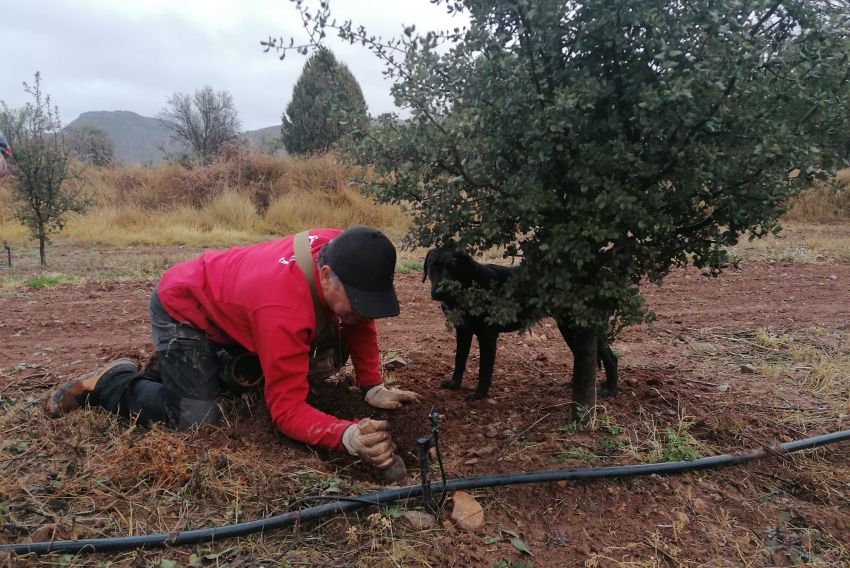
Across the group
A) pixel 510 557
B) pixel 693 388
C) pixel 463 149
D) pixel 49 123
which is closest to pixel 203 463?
pixel 510 557

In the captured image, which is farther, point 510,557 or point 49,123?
Answer: point 49,123

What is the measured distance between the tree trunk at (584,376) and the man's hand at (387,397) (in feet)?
3.04

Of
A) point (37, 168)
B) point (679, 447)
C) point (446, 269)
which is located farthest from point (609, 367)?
point (37, 168)

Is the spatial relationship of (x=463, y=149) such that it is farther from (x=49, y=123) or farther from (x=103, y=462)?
(x=49, y=123)

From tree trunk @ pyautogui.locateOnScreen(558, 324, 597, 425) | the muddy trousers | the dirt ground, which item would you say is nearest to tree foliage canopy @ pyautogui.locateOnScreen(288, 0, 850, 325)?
tree trunk @ pyautogui.locateOnScreen(558, 324, 597, 425)

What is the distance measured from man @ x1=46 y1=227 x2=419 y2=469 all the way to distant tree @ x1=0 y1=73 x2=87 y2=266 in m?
8.23

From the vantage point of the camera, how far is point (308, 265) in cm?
275

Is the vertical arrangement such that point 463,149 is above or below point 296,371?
above

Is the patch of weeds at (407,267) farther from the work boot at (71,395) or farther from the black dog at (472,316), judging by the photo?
the work boot at (71,395)

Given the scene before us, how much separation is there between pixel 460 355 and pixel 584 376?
2.70ft

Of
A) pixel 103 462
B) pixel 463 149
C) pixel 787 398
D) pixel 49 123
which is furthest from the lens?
pixel 49 123

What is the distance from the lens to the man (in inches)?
102

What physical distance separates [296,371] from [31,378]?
238cm

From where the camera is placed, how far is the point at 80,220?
14156 mm
